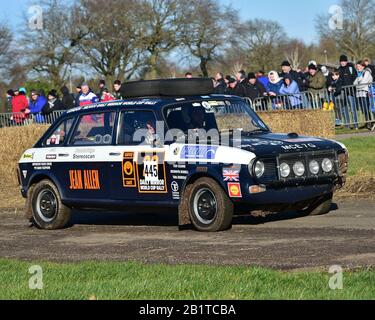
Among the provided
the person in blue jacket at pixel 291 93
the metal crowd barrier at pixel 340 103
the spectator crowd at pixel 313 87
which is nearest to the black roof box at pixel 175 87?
the metal crowd barrier at pixel 340 103

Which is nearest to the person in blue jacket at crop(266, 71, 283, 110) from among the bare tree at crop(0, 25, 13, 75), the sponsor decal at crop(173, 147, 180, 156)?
the sponsor decal at crop(173, 147, 180, 156)

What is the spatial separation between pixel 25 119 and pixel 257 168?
60.2 feet

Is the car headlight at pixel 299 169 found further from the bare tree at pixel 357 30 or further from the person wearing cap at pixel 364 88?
the bare tree at pixel 357 30

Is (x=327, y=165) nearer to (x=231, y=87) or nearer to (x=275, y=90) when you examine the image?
(x=275, y=90)

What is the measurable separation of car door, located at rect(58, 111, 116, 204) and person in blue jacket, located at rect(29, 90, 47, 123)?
14.5 meters

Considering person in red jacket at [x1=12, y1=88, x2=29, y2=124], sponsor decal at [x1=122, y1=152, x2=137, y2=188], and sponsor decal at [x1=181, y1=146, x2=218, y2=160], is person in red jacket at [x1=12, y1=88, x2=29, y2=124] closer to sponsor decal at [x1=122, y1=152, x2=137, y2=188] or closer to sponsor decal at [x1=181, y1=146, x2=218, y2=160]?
sponsor decal at [x1=122, y1=152, x2=137, y2=188]

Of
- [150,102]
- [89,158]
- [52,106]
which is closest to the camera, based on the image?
[150,102]

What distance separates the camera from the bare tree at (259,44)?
6250 centimetres

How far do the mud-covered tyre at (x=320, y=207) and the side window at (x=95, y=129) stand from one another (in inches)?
119

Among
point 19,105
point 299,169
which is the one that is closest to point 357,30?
point 19,105

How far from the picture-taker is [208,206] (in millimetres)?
12414

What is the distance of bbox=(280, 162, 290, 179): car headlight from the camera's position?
12234mm

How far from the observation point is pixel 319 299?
7.35 m
